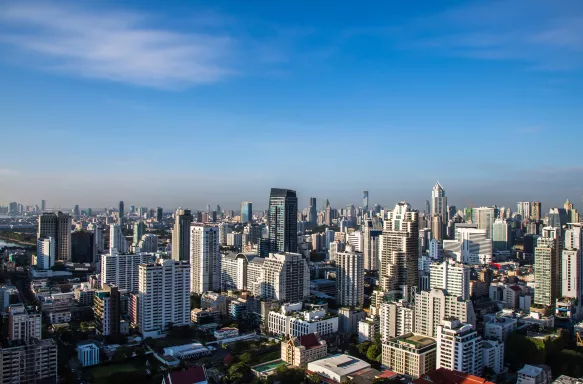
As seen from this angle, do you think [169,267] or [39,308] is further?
[39,308]

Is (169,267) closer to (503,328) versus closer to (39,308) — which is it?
(39,308)

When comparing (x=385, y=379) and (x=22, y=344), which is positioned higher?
(x=22, y=344)

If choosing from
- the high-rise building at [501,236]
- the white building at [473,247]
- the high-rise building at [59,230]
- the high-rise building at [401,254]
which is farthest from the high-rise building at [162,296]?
the high-rise building at [501,236]

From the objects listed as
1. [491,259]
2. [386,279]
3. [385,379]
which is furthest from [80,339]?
[491,259]

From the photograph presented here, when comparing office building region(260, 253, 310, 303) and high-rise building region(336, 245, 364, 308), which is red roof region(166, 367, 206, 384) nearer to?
office building region(260, 253, 310, 303)

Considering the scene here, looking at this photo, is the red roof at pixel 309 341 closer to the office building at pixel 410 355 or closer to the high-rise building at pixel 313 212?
the office building at pixel 410 355

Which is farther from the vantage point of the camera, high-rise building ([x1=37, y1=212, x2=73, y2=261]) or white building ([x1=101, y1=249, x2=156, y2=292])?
high-rise building ([x1=37, y1=212, x2=73, y2=261])

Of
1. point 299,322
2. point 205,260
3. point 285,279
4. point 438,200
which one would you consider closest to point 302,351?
point 299,322

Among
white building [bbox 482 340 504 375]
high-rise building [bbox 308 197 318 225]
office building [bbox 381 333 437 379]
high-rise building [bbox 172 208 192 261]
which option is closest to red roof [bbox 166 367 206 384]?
office building [bbox 381 333 437 379]
